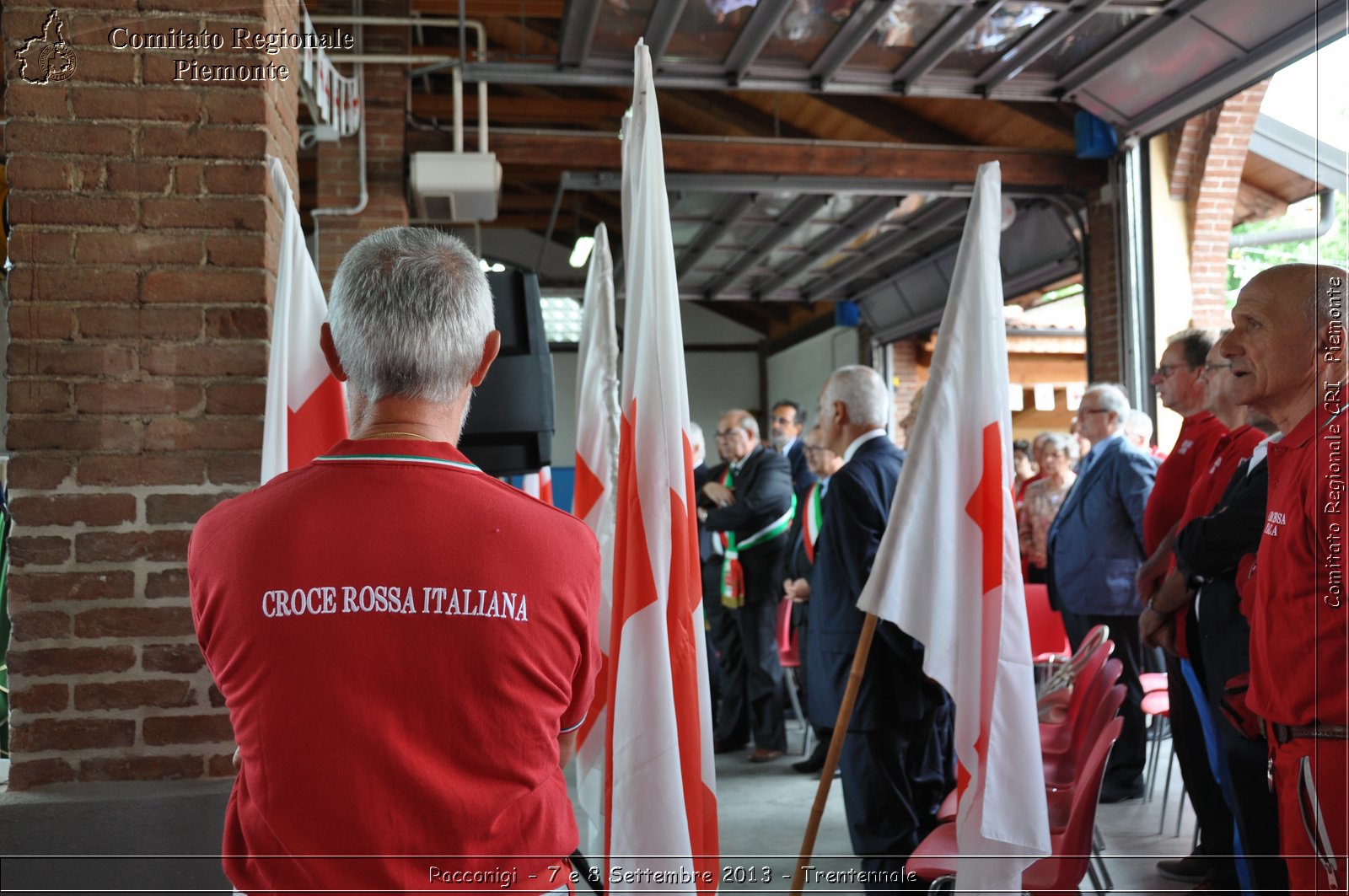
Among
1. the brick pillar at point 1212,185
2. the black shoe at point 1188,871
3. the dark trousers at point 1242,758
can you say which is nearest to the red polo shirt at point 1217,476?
the dark trousers at point 1242,758

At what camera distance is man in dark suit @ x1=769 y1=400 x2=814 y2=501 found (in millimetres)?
6477

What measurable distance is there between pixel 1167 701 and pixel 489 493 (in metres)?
3.74

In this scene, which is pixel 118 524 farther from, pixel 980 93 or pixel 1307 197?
pixel 1307 197

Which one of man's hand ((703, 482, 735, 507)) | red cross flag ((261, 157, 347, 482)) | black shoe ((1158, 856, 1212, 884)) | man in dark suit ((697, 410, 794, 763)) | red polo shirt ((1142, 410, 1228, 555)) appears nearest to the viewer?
red cross flag ((261, 157, 347, 482))

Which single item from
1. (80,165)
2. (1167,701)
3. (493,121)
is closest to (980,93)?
(1167,701)

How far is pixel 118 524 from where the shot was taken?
2369 mm

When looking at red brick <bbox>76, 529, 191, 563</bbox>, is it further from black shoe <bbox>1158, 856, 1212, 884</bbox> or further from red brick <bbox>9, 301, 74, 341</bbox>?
black shoe <bbox>1158, 856, 1212, 884</bbox>

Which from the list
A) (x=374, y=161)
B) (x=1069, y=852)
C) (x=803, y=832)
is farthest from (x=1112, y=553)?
(x=374, y=161)

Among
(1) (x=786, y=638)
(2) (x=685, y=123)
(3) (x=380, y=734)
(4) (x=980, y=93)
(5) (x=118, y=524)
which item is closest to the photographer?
(3) (x=380, y=734)

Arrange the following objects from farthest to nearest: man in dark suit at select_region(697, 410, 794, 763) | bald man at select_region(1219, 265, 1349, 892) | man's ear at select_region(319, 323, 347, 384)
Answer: man in dark suit at select_region(697, 410, 794, 763) → bald man at select_region(1219, 265, 1349, 892) → man's ear at select_region(319, 323, 347, 384)

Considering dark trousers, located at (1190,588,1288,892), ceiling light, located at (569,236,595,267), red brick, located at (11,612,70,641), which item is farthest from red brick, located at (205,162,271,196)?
ceiling light, located at (569,236,595,267)

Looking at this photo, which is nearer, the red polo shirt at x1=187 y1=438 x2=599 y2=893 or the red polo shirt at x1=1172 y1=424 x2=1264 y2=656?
the red polo shirt at x1=187 y1=438 x2=599 y2=893

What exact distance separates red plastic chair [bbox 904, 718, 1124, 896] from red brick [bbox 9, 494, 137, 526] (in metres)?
1.99

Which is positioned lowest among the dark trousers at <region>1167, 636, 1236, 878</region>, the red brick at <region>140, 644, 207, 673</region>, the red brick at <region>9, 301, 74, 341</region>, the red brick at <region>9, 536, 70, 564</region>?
the dark trousers at <region>1167, 636, 1236, 878</region>
